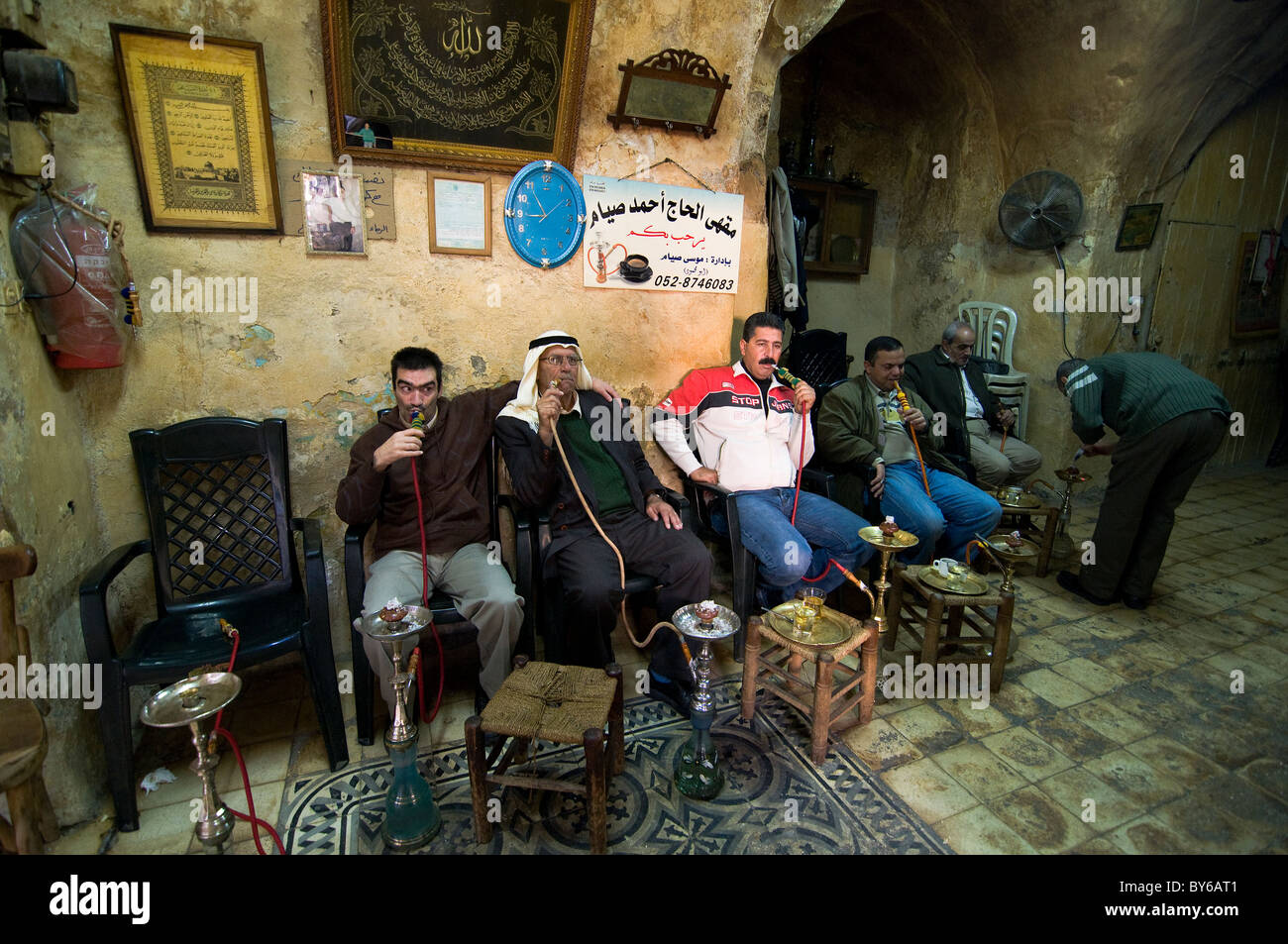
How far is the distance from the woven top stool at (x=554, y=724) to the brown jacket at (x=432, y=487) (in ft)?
2.62

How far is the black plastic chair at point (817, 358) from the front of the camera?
211 inches

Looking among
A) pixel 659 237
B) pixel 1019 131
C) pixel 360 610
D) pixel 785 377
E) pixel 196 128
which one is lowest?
pixel 360 610

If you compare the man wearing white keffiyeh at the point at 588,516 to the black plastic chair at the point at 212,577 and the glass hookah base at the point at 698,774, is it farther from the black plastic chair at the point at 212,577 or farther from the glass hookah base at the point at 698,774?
the black plastic chair at the point at 212,577

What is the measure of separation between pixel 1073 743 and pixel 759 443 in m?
1.92

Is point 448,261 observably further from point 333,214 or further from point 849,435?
point 849,435

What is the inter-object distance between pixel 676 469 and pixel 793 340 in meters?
2.11

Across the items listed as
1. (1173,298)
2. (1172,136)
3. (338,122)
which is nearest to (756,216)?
(338,122)

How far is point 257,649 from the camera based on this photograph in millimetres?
2252

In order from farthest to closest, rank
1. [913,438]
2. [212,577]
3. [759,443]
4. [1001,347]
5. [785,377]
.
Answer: [1001,347], [913,438], [785,377], [759,443], [212,577]

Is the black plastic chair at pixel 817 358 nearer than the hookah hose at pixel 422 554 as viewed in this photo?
No

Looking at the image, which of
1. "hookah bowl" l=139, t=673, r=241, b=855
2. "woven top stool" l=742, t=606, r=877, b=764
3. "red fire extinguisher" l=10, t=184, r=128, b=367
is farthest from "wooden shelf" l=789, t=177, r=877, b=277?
"hookah bowl" l=139, t=673, r=241, b=855

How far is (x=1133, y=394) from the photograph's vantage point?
370 centimetres

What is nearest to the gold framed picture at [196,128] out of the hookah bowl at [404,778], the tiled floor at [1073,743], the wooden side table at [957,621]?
the hookah bowl at [404,778]

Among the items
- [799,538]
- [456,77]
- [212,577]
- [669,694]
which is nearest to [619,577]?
[669,694]
